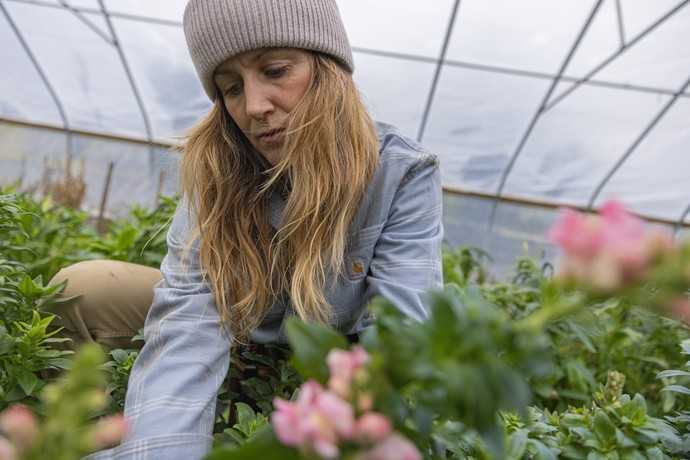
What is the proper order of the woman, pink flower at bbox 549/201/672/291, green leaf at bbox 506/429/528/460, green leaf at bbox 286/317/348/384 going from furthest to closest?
1. the woman
2. green leaf at bbox 506/429/528/460
3. green leaf at bbox 286/317/348/384
4. pink flower at bbox 549/201/672/291

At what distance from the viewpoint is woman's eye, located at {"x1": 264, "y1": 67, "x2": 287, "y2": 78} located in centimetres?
146

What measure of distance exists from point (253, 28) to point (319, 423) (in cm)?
117

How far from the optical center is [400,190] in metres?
1.50

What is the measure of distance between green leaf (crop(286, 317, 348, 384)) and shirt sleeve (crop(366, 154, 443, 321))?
68 cm

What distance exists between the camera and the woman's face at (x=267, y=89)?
1410mm

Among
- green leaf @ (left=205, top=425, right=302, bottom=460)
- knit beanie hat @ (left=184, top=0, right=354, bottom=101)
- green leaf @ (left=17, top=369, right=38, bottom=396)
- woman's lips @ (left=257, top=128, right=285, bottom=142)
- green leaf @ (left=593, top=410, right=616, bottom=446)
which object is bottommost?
green leaf @ (left=17, top=369, right=38, bottom=396)

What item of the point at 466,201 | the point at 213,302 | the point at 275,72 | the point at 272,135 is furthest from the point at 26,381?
the point at 466,201

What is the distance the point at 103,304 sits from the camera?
72.2 inches

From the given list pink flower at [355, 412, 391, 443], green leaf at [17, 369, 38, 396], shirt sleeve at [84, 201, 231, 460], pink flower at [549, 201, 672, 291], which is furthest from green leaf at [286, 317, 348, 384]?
green leaf at [17, 369, 38, 396]

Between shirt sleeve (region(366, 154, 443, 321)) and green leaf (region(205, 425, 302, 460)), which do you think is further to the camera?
shirt sleeve (region(366, 154, 443, 321))

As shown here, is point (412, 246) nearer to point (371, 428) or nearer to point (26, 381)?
point (26, 381)

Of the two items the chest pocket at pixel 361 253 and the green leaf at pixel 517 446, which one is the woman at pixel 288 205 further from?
the green leaf at pixel 517 446

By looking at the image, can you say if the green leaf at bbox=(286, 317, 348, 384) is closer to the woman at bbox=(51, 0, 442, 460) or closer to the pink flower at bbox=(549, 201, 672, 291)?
the pink flower at bbox=(549, 201, 672, 291)

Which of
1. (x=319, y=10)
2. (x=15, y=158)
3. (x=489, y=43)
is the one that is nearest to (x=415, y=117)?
(x=489, y=43)
